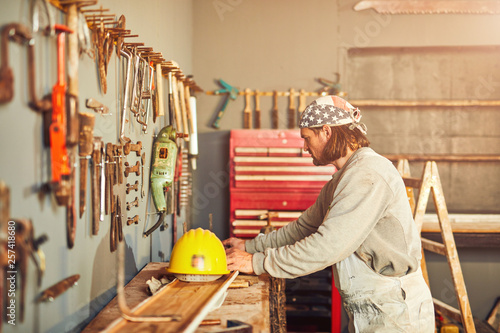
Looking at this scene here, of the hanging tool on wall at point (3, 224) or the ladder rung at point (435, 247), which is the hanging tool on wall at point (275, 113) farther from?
the hanging tool on wall at point (3, 224)

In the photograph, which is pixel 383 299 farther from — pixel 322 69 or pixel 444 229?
pixel 322 69

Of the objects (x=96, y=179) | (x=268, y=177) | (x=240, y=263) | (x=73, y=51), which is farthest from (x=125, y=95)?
(x=268, y=177)

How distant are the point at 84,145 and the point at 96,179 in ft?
0.75

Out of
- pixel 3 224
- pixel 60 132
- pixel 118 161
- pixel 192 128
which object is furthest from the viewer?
pixel 192 128

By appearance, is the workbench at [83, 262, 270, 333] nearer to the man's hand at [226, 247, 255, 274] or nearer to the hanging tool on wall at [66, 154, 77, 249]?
the man's hand at [226, 247, 255, 274]

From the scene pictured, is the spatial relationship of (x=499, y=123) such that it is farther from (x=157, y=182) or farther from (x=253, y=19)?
(x=157, y=182)

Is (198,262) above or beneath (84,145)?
beneath

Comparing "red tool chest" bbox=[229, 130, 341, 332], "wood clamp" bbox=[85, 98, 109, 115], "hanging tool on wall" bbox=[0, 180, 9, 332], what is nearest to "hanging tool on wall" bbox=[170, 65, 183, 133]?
"red tool chest" bbox=[229, 130, 341, 332]

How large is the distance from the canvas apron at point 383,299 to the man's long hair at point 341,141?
1.68ft

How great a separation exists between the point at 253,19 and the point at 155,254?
2.45 metres

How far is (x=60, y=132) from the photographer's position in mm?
1384

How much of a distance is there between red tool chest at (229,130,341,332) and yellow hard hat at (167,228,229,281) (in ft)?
6.20

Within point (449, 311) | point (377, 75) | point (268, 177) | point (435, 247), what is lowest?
point (449, 311)

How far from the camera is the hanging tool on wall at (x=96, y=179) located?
69.7 inches
